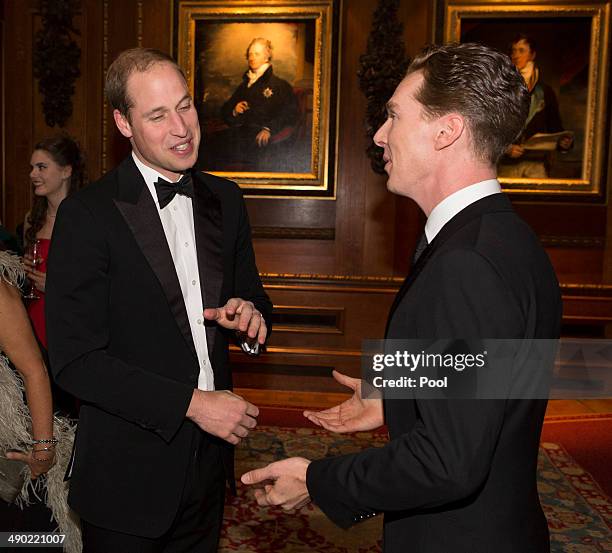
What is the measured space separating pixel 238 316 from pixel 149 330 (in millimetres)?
255

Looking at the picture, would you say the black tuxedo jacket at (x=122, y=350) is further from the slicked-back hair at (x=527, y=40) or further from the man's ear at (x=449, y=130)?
the slicked-back hair at (x=527, y=40)

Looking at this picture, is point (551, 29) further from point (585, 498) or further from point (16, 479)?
point (16, 479)

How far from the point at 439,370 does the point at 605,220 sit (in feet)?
17.8

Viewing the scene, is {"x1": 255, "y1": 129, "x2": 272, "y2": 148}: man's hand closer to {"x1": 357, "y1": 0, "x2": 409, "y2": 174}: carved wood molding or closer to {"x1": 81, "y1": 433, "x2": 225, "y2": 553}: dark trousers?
{"x1": 357, "y1": 0, "x2": 409, "y2": 174}: carved wood molding

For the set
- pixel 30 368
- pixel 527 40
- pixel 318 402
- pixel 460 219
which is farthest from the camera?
pixel 527 40

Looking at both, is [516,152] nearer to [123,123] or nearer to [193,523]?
[123,123]

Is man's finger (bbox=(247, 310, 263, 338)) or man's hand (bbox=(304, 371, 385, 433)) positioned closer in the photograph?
man's hand (bbox=(304, 371, 385, 433))

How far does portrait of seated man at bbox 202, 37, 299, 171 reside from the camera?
5.90 metres

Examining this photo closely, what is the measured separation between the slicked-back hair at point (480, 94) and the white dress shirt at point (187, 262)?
92 cm

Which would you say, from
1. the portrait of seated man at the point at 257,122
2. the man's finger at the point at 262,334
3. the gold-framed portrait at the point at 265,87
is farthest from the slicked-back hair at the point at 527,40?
the man's finger at the point at 262,334

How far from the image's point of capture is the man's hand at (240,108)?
19.5 ft

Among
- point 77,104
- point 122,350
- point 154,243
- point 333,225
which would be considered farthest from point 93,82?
point 122,350

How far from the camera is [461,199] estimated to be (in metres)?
1.35

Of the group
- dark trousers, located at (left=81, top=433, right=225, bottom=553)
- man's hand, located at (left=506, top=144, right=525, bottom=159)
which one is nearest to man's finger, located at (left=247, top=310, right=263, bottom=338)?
dark trousers, located at (left=81, top=433, right=225, bottom=553)
